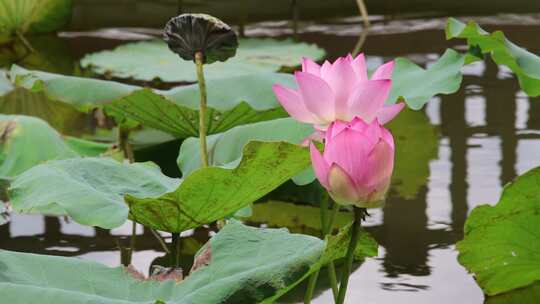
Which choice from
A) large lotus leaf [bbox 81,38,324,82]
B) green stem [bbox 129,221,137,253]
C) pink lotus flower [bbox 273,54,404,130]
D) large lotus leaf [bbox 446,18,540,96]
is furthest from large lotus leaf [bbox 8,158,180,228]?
large lotus leaf [bbox 81,38,324,82]

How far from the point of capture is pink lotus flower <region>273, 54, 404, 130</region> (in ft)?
3.87

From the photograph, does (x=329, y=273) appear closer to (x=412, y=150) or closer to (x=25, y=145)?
(x=25, y=145)

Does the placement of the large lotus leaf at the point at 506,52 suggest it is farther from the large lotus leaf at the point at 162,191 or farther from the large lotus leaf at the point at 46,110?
the large lotus leaf at the point at 46,110

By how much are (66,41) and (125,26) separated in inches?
12.4

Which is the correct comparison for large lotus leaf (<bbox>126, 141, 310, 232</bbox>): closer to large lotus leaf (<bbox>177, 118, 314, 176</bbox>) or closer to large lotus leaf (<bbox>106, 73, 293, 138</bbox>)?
large lotus leaf (<bbox>177, 118, 314, 176</bbox>)

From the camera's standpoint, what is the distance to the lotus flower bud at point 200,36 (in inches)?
59.1

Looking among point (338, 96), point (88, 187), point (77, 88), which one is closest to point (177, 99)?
point (77, 88)

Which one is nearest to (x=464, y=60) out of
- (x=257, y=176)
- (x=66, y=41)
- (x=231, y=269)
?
(x=257, y=176)

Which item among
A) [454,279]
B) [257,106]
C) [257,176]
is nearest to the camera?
[257,176]

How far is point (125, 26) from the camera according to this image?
14.9ft

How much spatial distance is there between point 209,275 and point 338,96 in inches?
8.8

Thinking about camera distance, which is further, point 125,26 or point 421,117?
point 125,26

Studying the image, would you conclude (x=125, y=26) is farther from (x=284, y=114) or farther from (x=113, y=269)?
(x=113, y=269)

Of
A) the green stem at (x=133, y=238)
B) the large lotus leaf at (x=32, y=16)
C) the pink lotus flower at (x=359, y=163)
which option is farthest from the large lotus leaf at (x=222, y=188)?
the large lotus leaf at (x=32, y=16)
